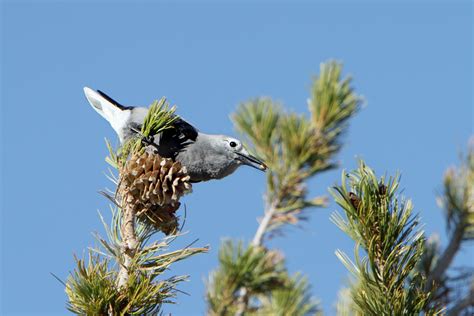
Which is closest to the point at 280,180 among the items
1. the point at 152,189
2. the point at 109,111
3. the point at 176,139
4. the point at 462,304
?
the point at 152,189

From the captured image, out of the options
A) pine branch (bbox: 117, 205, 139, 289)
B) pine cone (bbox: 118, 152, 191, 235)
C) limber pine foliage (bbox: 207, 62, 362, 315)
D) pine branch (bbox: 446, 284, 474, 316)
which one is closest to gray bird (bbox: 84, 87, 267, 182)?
limber pine foliage (bbox: 207, 62, 362, 315)

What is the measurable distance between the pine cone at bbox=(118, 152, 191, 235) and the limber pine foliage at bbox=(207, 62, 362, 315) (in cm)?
35

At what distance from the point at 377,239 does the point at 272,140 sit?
4.06ft

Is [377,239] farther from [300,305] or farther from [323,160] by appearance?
[323,160]

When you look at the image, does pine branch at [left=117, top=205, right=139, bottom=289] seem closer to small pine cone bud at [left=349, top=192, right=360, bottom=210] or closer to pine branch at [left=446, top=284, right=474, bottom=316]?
small pine cone bud at [left=349, top=192, right=360, bottom=210]

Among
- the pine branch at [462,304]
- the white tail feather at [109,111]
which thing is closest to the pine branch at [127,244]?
the pine branch at [462,304]

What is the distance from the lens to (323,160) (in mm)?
3203

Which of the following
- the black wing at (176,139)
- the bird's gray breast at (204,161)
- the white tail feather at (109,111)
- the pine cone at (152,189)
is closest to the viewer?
the pine cone at (152,189)

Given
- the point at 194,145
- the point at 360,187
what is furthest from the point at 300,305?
the point at 194,145

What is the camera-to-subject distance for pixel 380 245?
2.17 metres

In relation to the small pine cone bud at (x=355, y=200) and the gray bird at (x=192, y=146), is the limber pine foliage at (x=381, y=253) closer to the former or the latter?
the small pine cone bud at (x=355, y=200)

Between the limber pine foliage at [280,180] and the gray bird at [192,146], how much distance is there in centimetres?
68

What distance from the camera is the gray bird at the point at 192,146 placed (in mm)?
4098

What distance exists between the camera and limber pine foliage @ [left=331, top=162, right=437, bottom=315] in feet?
6.88
